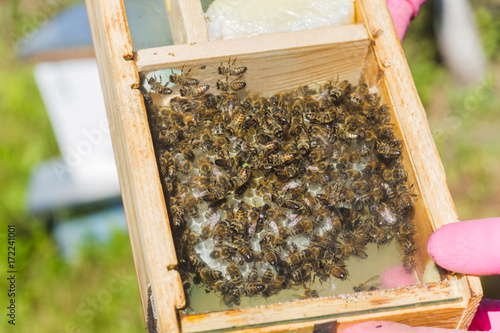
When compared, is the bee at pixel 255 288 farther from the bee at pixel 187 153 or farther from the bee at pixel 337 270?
the bee at pixel 187 153

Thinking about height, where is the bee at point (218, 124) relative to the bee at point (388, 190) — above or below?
above

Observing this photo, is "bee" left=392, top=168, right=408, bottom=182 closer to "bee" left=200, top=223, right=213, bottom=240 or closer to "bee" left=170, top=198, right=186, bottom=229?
"bee" left=200, top=223, right=213, bottom=240

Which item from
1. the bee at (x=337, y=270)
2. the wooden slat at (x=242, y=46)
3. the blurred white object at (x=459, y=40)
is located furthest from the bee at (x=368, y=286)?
the blurred white object at (x=459, y=40)

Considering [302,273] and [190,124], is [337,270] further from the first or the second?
[190,124]

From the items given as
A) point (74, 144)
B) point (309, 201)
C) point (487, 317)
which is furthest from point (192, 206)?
point (74, 144)

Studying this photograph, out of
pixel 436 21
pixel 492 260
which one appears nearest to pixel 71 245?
pixel 492 260

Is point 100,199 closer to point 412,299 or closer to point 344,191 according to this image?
point 344,191
